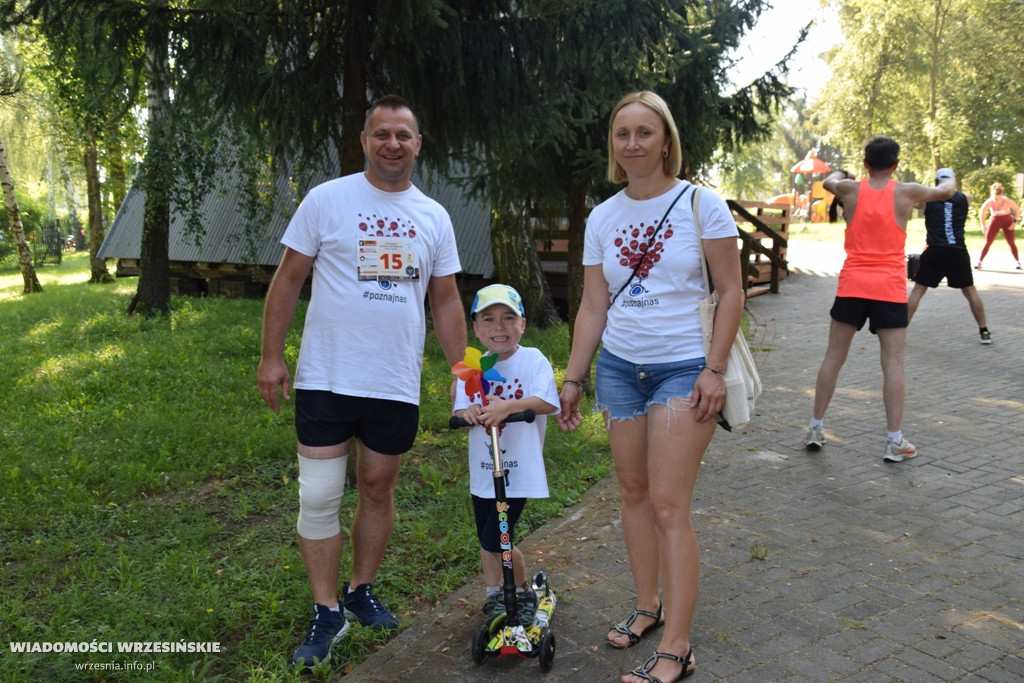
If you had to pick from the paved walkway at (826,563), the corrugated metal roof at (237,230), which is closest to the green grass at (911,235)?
the corrugated metal roof at (237,230)

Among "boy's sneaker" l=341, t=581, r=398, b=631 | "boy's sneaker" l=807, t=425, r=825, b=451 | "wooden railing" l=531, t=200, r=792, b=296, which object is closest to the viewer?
"boy's sneaker" l=341, t=581, r=398, b=631

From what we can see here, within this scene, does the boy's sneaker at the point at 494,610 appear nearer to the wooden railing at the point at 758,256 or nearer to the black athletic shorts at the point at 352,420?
the black athletic shorts at the point at 352,420

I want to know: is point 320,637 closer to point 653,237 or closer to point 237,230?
point 653,237

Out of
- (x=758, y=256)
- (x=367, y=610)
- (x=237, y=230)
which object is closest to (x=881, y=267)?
(x=367, y=610)

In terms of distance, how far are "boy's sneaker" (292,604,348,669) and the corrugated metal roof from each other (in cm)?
1003

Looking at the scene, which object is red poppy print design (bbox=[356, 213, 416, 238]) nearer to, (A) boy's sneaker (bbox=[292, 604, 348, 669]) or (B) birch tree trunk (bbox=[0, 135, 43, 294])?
(A) boy's sneaker (bbox=[292, 604, 348, 669])

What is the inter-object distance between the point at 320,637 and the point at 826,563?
251cm

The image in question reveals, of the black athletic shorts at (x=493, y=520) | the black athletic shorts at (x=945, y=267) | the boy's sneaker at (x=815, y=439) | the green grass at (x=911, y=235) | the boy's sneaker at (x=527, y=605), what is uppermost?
the green grass at (x=911, y=235)

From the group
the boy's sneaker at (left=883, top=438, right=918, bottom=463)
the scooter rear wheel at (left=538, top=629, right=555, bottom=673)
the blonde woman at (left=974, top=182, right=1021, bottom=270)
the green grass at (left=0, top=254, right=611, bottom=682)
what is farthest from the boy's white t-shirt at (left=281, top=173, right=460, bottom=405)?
the blonde woman at (left=974, top=182, right=1021, bottom=270)

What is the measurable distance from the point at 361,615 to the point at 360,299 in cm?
145

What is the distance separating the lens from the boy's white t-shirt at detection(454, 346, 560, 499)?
11.2 ft

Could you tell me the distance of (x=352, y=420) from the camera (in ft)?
11.0

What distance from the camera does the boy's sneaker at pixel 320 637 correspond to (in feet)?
10.9

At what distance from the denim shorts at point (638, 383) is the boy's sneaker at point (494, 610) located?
0.91 m
